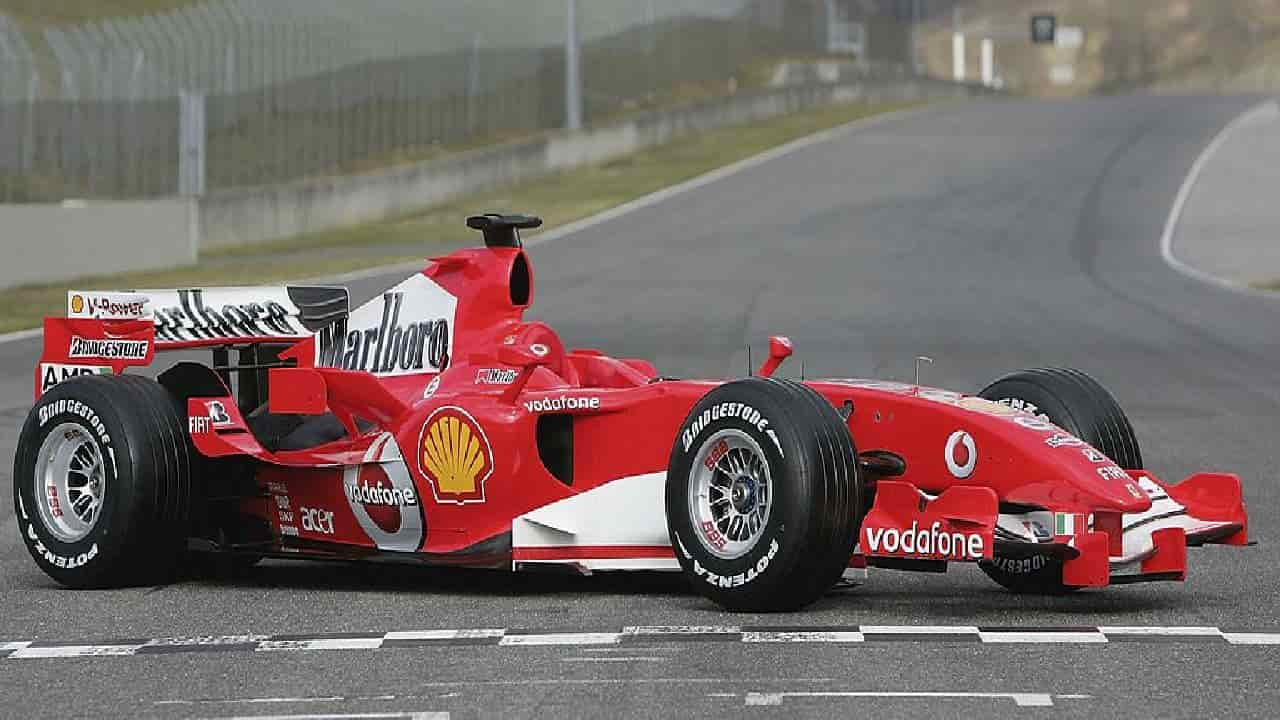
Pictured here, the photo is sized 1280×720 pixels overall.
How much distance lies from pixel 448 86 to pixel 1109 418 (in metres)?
44.6

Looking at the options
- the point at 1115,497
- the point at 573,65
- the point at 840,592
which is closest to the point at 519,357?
the point at 840,592

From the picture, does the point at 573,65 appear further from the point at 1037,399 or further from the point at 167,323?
the point at 1037,399

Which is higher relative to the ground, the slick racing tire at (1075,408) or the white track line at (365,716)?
the slick racing tire at (1075,408)

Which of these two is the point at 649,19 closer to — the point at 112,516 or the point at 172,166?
the point at 172,166

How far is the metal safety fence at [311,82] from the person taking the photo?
3466 centimetres

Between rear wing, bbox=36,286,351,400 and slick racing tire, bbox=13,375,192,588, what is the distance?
39cm

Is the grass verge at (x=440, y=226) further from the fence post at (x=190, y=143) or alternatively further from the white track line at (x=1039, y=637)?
the white track line at (x=1039, y=637)

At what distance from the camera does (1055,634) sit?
8.20 meters

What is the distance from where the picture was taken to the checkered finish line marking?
8.08 m

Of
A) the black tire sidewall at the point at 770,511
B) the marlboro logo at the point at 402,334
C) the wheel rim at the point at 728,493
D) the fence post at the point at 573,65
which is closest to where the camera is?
the black tire sidewall at the point at 770,511

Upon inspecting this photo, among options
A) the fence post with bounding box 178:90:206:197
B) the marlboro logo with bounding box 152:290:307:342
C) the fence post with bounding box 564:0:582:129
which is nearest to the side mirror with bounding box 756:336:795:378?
the marlboro logo with bounding box 152:290:307:342

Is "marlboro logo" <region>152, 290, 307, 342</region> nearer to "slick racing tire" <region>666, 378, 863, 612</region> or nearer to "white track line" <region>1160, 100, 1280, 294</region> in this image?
"slick racing tire" <region>666, 378, 863, 612</region>

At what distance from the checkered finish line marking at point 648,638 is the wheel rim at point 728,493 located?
0.45 metres

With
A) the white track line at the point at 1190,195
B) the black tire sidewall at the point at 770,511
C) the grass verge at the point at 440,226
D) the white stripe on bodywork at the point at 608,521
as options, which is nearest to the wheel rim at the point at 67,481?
the white stripe on bodywork at the point at 608,521
